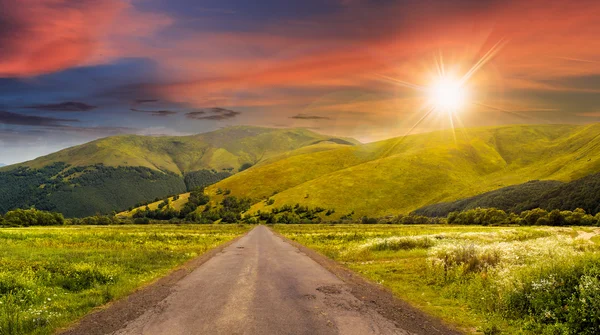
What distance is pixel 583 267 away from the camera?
37.0 ft

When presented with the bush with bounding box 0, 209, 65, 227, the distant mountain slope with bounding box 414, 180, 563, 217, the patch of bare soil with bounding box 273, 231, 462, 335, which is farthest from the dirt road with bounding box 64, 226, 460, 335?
the distant mountain slope with bounding box 414, 180, 563, 217

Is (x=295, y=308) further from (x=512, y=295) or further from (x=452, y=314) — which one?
(x=512, y=295)

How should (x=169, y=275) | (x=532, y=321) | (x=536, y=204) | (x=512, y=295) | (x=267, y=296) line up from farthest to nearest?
(x=536, y=204) → (x=169, y=275) → (x=267, y=296) → (x=512, y=295) → (x=532, y=321)

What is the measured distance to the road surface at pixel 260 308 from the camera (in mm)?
9969

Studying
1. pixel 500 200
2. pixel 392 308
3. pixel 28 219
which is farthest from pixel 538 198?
pixel 28 219

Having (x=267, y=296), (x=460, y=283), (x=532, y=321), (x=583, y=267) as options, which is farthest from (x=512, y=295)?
(x=267, y=296)

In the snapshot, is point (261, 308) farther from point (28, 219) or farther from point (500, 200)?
point (500, 200)

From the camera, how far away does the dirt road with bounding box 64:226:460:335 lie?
9.98 m

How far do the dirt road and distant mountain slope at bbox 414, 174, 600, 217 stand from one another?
461 ft

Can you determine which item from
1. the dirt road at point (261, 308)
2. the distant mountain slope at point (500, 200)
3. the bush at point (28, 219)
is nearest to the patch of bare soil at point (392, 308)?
the dirt road at point (261, 308)

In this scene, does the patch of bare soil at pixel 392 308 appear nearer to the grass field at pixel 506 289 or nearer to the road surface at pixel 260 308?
the road surface at pixel 260 308

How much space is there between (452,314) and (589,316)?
4117 millimetres

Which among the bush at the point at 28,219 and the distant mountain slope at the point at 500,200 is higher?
the distant mountain slope at the point at 500,200

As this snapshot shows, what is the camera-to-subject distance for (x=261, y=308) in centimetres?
1206
